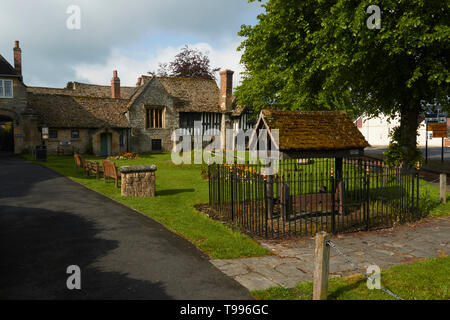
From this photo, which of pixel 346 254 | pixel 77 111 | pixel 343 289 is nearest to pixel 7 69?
pixel 77 111

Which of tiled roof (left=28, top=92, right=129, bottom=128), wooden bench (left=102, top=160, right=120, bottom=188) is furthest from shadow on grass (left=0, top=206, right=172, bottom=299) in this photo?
tiled roof (left=28, top=92, right=129, bottom=128)

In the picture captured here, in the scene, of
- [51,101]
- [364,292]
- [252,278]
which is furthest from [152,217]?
[51,101]

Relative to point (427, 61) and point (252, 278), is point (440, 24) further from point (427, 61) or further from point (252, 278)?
point (252, 278)

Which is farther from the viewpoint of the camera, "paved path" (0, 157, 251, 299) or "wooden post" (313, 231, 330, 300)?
"paved path" (0, 157, 251, 299)

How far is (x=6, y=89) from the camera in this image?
30.3 m

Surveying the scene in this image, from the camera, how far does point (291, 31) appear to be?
16.3 meters

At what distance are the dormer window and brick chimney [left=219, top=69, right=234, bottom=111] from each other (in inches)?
842

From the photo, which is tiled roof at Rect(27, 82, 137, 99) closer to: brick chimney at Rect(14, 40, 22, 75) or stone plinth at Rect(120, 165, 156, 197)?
brick chimney at Rect(14, 40, 22, 75)

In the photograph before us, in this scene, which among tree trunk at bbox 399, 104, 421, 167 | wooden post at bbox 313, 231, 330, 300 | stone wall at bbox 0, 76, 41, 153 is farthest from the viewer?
stone wall at bbox 0, 76, 41, 153

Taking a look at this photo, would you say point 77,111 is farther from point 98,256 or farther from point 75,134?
point 98,256

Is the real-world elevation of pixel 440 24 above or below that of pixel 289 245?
above

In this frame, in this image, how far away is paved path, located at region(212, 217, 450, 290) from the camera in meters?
6.20

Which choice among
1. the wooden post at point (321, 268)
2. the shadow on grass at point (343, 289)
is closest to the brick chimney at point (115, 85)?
the shadow on grass at point (343, 289)
